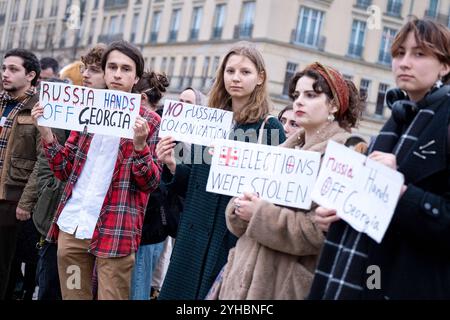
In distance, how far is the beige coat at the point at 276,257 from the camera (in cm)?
425

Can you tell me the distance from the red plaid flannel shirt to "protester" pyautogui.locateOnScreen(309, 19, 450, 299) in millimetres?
2011

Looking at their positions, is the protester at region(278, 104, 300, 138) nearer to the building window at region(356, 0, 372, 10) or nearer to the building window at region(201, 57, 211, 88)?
the building window at region(201, 57, 211, 88)

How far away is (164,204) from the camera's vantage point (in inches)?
272

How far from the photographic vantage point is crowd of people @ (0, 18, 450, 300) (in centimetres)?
370

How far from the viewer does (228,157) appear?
4.84 m

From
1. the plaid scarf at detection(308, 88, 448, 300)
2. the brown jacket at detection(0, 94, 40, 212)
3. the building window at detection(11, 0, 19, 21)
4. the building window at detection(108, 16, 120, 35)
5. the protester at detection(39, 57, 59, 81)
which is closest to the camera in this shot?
the plaid scarf at detection(308, 88, 448, 300)

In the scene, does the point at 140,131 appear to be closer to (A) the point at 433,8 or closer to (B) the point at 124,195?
(B) the point at 124,195

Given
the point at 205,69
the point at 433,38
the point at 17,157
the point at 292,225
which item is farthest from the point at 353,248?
the point at 205,69

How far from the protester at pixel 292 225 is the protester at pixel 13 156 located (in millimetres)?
3072

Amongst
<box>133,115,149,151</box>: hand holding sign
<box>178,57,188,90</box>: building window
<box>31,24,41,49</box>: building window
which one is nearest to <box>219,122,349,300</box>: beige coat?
<box>133,115,149,151</box>: hand holding sign

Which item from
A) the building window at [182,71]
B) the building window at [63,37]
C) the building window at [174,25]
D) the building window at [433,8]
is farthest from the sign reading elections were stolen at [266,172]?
the building window at [174,25]

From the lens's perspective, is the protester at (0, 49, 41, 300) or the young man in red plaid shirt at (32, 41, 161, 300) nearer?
the young man in red plaid shirt at (32, 41, 161, 300)

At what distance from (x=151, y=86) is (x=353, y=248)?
3.47 meters

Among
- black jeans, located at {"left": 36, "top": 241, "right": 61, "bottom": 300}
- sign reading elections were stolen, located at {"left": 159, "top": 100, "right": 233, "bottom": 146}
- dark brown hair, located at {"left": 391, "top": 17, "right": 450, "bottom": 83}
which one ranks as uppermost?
dark brown hair, located at {"left": 391, "top": 17, "right": 450, "bottom": 83}
